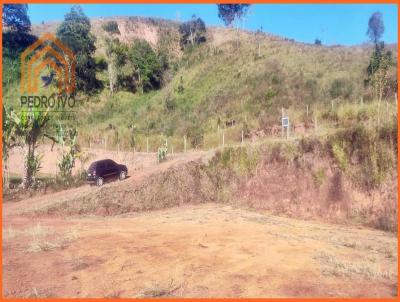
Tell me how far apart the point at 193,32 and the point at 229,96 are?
122ft

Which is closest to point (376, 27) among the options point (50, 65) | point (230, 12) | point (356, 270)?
point (230, 12)

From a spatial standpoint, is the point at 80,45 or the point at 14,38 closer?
the point at 80,45

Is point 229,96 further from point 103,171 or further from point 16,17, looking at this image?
point 16,17

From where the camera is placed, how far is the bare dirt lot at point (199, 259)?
A: 22.8 ft

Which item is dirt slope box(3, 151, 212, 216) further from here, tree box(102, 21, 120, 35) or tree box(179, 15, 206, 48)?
tree box(102, 21, 120, 35)

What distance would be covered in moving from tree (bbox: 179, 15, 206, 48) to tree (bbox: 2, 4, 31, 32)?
27.5m

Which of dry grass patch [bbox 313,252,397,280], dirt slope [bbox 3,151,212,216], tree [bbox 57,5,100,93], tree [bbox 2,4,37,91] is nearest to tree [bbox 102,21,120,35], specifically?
tree [bbox 2,4,37,91]

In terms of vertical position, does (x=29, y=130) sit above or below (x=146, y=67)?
below

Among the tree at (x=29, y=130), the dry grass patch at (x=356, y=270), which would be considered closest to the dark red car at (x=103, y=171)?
the tree at (x=29, y=130)

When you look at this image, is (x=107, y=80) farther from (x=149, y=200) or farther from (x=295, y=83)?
(x=149, y=200)

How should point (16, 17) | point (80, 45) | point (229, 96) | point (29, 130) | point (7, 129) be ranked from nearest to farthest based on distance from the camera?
point (29, 130)
point (7, 129)
point (229, 96)
point (80, 45)
point (16, 17)

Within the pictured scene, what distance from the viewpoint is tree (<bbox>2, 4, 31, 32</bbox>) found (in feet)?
191

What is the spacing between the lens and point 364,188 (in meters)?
13.0

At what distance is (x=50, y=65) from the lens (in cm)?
5278
